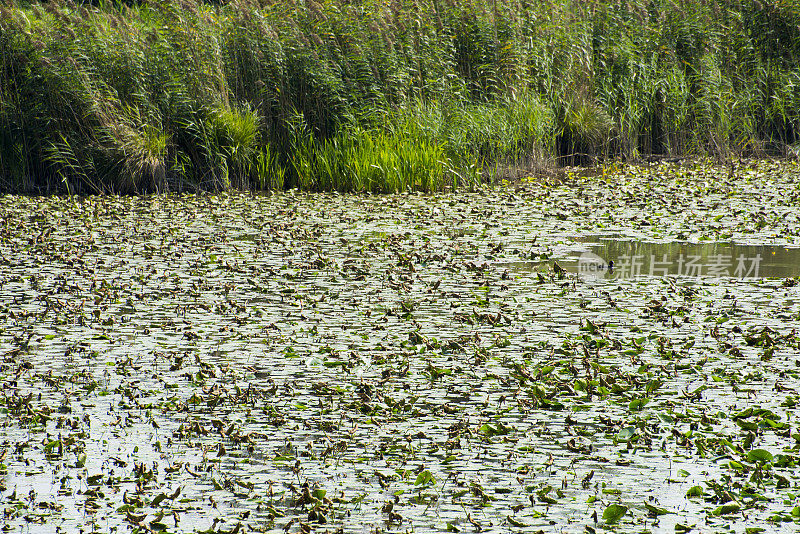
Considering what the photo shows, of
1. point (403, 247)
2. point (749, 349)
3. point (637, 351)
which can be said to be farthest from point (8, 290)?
point (749, 349)

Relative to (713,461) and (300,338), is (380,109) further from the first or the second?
(713,461)

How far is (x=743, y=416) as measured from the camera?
4.01 meters

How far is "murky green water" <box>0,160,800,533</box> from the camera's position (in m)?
3.28

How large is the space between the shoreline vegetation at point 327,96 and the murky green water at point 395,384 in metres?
2.86

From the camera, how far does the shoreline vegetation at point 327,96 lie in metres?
11.3

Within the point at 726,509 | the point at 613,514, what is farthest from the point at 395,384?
the point at 726,509

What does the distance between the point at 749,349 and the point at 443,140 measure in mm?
6937

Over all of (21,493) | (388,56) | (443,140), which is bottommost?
(21,493)

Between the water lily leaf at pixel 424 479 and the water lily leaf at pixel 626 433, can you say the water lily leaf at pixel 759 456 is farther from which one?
the water lily leaf at pixel 424 479

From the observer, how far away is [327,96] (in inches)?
463

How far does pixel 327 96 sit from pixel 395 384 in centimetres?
773

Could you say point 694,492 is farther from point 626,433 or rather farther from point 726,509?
point 626,433
